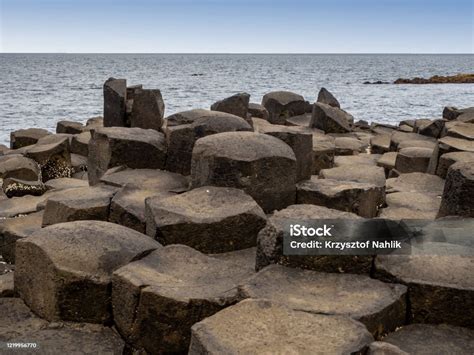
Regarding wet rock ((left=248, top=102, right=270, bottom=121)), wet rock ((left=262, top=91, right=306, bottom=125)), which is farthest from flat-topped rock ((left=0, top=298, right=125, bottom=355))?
wet rock ((left=262, top=91, right=306, bottom=125))

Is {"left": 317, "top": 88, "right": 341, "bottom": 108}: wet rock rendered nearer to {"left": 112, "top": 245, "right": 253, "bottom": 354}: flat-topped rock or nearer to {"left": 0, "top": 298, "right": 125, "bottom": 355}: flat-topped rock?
{"left": 112, "top": 245, "right": 253, "bottom": 354}: flat-topped rock

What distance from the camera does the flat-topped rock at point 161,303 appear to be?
3.42 m

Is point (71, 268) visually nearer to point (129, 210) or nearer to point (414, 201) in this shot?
point (129, 210)

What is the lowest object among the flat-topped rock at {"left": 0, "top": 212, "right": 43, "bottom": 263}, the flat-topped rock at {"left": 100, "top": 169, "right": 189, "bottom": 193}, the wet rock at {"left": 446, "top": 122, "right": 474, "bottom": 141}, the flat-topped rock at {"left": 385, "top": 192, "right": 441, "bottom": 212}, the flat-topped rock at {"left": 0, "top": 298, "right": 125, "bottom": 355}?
the flat-topped rock at {"left": 0, "top": 212, "right": 43, "bottom": 263}

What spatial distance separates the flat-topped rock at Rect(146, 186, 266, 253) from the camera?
15.2ft

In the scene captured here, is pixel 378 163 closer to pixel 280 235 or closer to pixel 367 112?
pixel 280 235

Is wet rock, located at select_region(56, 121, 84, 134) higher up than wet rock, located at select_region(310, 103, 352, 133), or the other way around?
wet rock, located at select_region(310, 103, 352, 133)

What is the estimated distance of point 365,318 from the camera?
320 centimetres

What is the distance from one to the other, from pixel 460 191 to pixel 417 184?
2.00 metres

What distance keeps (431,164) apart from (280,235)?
4.65 meters

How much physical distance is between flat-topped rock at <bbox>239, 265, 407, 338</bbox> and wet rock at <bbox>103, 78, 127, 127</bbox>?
6.22 m

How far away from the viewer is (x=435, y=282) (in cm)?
354

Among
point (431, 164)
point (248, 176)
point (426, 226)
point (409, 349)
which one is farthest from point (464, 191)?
point (431, 164)

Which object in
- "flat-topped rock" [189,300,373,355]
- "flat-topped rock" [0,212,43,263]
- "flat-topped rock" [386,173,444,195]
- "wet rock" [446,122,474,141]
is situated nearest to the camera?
"flat-topped rock" [189,300,373,355]
